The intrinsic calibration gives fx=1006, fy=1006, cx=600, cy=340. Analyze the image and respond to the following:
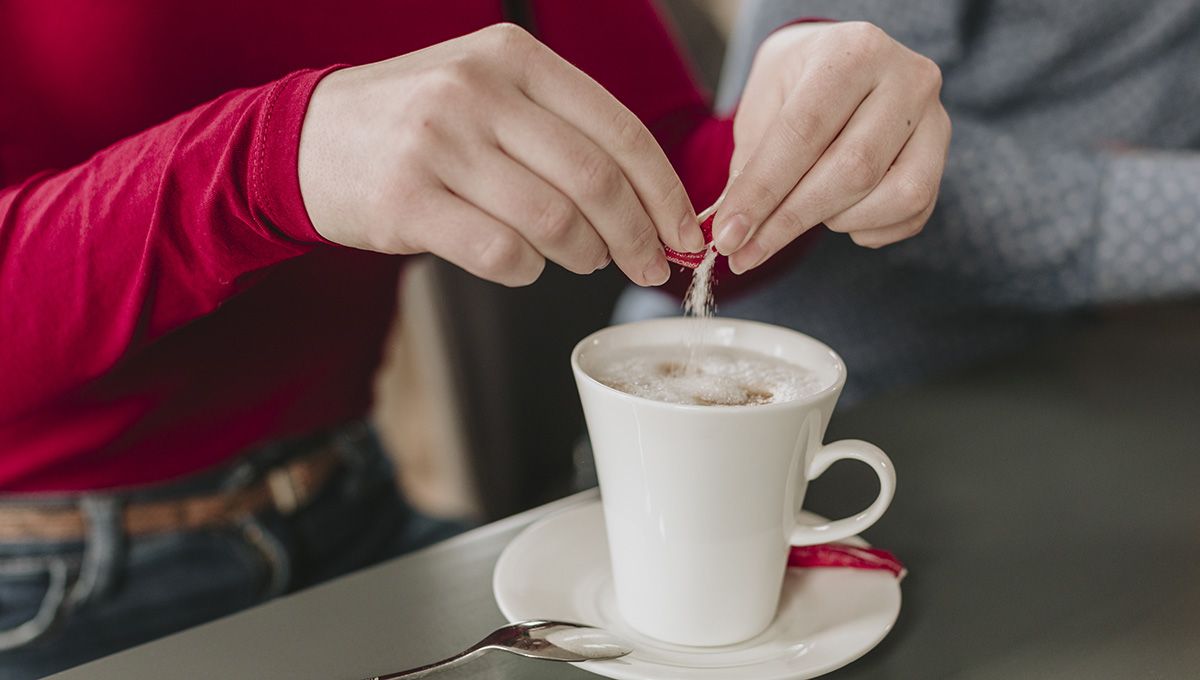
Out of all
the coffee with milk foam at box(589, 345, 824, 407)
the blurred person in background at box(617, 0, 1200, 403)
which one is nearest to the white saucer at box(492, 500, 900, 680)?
the coffee with milk foam at box(589, 345, 824, 407)

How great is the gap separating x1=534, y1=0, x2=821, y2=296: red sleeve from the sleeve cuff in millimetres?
483

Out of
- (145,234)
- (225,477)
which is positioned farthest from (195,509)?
(145,234)

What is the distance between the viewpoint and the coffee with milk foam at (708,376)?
0.57m

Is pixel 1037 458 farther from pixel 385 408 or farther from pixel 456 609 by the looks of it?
pixel 385 408

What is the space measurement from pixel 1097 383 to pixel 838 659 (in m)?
0.54

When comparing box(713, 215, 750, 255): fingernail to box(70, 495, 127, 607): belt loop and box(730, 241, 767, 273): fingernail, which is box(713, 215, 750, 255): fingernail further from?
box(70, 495, 127, 607): belt loop

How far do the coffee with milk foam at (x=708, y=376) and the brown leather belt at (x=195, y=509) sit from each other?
0.40m

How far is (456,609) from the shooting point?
1.98 ft

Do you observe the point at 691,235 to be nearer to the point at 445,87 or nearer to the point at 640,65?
the point at 445,87

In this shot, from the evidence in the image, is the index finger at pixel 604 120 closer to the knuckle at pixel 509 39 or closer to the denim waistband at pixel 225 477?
the knuckle at pixel 509 39

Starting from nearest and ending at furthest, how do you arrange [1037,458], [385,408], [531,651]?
1. [531,651]
2. [1037,458]
3. [385,408]

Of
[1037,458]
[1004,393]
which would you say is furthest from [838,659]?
[1004,393]

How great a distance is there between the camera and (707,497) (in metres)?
0.54

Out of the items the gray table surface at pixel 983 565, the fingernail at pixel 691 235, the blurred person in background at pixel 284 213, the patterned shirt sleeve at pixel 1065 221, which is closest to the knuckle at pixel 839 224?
the blurred person in background at pixel 284 213
